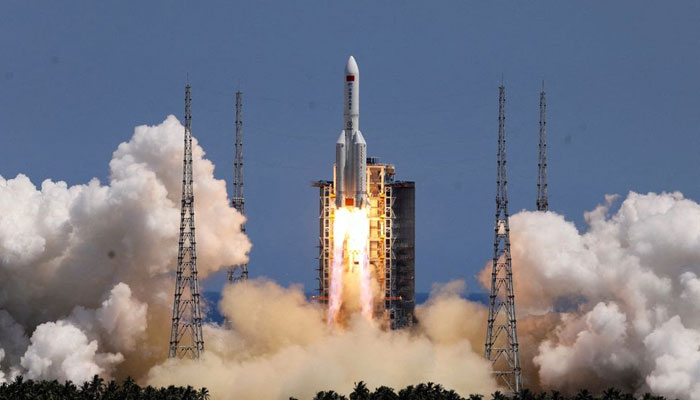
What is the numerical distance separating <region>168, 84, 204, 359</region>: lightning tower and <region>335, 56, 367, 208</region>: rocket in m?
10.8

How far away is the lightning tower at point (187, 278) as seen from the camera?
374 feet

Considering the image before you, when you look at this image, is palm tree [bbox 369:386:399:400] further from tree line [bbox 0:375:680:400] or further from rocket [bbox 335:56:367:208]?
rocket [bbox 335:56:367:208]

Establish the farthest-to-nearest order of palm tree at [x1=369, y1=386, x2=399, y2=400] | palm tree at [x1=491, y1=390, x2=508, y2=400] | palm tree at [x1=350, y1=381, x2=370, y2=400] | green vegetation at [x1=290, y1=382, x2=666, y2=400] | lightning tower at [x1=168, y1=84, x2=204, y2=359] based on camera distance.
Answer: lightning tower at [x1=168, y1=84, x2=204, y2=359] < palm tree at [x1=350, y1=381, x2=370, y2=400] < palm tree at [x1=369, y1=386, x2=399, y2=400] < green vegetation at [x1=290, y1=382, x2=666, y2=400] < palm tree at [x1=491, y1=390, x2=508, y2=400]

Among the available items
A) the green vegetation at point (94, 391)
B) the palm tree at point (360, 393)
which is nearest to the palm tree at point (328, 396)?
the palm tree at point (360, 393)

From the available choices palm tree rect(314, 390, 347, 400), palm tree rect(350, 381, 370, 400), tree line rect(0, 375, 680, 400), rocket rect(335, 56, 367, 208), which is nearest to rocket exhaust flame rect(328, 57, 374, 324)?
rocket rect(335, 56, 367, 208)

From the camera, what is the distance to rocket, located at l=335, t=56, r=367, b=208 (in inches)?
4572

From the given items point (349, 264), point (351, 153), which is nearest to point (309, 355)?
point (349, 264)

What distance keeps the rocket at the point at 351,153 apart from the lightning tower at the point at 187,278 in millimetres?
10779

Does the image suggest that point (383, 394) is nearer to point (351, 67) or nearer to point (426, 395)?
point (426, 395)

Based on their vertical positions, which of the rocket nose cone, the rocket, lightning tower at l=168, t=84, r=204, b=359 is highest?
the rocket nose cone

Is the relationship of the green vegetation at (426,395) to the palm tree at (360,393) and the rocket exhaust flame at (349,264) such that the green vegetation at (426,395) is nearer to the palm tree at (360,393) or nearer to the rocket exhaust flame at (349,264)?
the palm tree at (360,393)

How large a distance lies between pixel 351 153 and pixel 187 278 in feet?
48.5

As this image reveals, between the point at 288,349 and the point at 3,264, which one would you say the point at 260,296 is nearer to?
the point at 288,349

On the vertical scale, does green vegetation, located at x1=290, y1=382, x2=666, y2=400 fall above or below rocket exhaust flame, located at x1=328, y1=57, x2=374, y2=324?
below
